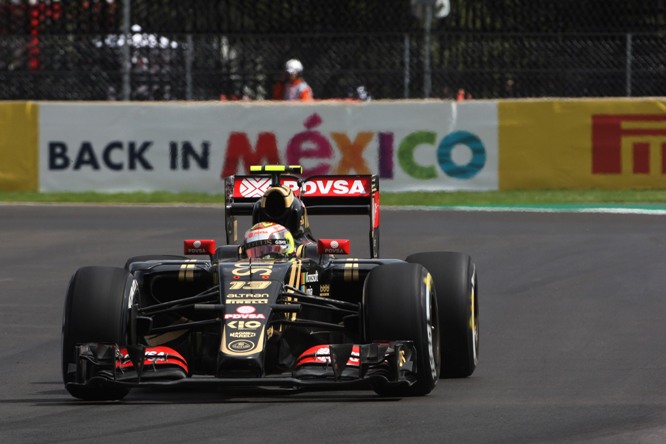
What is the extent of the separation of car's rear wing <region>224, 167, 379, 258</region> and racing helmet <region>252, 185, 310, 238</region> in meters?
0.65

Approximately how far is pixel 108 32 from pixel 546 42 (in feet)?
20.6

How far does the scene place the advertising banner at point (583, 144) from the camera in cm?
2334

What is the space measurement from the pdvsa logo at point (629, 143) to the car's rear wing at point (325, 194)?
12.6m

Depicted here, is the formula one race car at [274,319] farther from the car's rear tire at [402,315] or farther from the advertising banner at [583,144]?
the advertising banner at [583,144]

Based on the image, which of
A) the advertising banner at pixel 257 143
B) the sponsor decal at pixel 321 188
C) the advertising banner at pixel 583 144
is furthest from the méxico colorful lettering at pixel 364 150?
the sponsor decal at pixel 321 188

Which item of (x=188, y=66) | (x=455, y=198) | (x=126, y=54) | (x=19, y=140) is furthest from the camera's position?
(x=188, y=66)

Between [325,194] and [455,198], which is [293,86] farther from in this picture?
[325,194]

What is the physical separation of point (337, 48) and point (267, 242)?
15.4 m

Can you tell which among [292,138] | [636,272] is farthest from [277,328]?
[292,138]

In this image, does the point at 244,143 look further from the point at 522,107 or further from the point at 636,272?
the point at 636,272

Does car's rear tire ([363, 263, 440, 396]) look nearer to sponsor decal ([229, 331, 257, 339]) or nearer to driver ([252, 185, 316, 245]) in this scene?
sponsor decal ([229, 331, 257, 339])

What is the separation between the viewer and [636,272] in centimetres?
1572

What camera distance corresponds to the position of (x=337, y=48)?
25188 mm

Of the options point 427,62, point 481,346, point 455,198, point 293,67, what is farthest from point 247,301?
point 427,62
